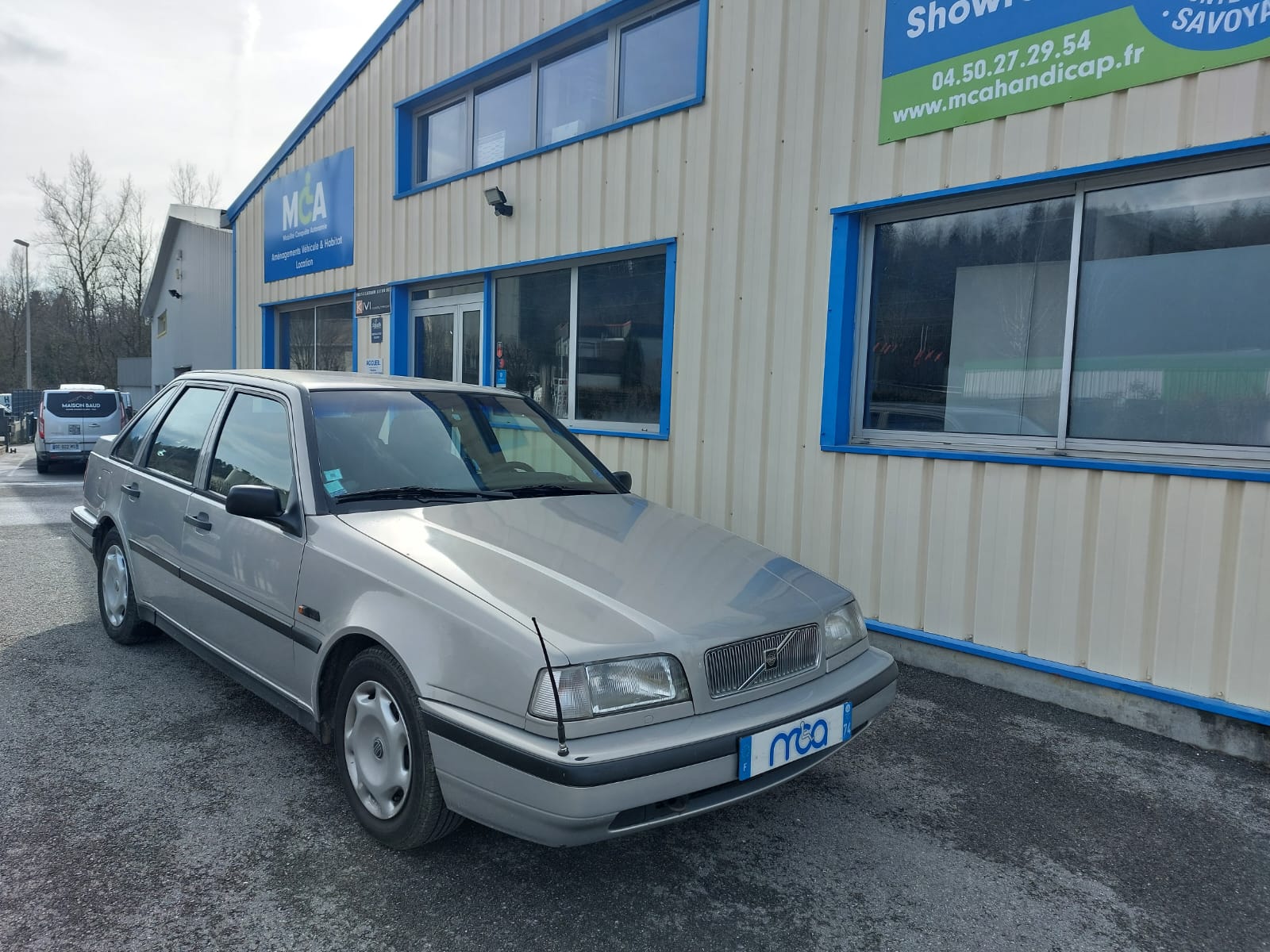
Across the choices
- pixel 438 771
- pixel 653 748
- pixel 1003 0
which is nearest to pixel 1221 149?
pixel 1003 0

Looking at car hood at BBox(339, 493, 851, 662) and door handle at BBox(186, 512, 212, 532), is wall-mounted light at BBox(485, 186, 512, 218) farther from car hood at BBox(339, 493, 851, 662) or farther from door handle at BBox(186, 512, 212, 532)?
car hood at BBox(339, 493, 851, 662)

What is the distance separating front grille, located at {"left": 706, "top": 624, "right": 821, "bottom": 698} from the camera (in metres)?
2.51

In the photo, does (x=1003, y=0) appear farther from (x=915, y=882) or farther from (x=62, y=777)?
(x=62, y=777)

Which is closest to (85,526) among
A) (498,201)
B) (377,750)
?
(377,750)

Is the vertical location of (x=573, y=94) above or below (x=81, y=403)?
above

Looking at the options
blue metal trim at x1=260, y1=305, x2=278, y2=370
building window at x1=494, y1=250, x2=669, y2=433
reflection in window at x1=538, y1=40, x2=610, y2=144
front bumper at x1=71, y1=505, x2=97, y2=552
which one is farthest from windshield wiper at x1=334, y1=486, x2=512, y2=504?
blue metal trim at x1=260, y1=305, x2=278, y2=370

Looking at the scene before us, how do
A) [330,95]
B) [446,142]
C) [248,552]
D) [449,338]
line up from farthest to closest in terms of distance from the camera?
[330,95], [446,142], [449,338], [248,552]

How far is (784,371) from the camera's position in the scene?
5.61 m

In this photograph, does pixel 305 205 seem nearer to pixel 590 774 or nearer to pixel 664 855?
pixel 664 855

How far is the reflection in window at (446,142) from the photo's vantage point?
9039 millimetres

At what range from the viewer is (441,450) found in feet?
11.7

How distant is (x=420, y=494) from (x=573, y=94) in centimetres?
560

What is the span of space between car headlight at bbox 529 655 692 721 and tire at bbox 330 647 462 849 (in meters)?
0.47

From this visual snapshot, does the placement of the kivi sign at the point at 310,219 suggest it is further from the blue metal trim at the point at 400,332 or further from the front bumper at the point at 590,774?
the front bumper at the point at 590,774
